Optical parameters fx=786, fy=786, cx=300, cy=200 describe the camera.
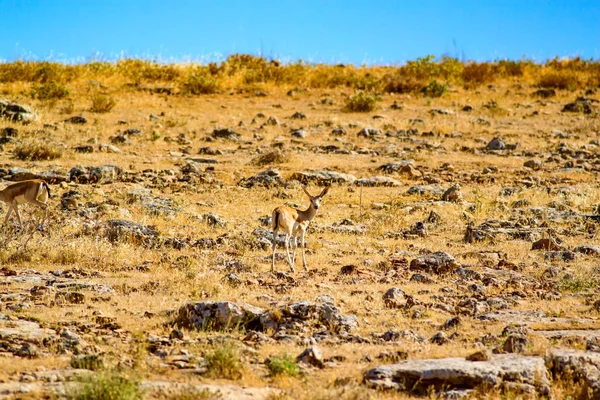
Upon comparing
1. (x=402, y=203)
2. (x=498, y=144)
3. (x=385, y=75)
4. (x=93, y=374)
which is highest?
(x=385, y=75)

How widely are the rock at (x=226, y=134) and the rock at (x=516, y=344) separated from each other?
15.6m

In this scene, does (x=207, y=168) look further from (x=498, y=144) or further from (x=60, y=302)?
(x=60, y=302)

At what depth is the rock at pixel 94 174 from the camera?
17.0 m

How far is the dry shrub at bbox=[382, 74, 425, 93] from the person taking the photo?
98.1ft

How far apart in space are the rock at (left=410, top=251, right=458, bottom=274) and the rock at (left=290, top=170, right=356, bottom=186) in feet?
22.5

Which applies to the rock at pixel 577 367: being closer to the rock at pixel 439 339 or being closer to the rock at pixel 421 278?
the rock at pixel 439 339

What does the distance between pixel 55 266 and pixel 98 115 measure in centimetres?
1370

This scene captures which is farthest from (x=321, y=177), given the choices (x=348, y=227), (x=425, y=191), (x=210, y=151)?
(x=348, y=227)

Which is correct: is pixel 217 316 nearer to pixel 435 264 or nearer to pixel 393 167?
pixel 435 264

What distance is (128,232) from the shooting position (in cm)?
1237

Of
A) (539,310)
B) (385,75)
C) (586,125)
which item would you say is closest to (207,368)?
(539,310)

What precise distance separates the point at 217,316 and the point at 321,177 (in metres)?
10.3

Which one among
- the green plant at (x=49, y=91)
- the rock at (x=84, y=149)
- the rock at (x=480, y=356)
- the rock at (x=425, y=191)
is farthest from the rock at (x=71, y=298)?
the green plant at (x=49, y=91)

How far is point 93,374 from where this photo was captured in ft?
20.0
